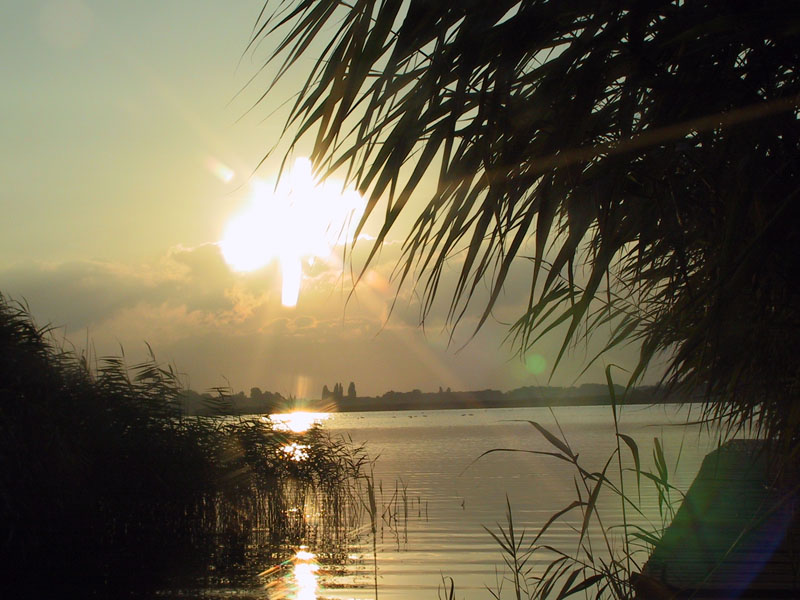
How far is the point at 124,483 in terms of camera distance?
445 inches

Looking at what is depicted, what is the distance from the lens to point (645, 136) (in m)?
2.32

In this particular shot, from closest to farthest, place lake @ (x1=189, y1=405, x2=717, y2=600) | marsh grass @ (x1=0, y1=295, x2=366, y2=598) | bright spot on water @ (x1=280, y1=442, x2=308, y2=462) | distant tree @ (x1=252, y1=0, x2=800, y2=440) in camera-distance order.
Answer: distant tree @ (x1=252, y1=0, x2=800, y2=440) < lake @ (x1=189, y1=405, x2=717, y2=600) < marsh grass @ (x1=0, y1=295, x2=366, y2=598) < bright spot on water @ (x1=280, y1=442, x2=308, y2=462)

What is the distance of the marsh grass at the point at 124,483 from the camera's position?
10.0m

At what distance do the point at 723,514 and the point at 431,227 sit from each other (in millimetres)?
4094

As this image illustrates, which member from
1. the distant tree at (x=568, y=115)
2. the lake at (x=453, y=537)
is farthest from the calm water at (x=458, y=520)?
the distant tree at (x=568, y=115)

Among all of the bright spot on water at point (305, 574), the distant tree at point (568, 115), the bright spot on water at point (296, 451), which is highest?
the distant tree at point (568, 115)

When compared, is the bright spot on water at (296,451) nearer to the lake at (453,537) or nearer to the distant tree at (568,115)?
the lake at (453,537)

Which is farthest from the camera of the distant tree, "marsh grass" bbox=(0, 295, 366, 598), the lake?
"marsh grass" bbox=(0, 295, 366, 598)

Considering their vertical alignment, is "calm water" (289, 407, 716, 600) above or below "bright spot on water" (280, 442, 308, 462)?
below

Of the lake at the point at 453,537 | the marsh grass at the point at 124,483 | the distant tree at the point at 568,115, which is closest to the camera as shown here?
the distant tree at the point at 568,115

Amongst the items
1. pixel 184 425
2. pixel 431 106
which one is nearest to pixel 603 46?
pixel 431 106

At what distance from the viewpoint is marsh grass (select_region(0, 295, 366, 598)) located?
10.0 meters

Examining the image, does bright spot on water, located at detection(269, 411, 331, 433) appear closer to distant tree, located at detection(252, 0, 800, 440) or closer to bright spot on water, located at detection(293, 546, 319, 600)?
bright spot on water, located at detection(293, 546, 319, 600)

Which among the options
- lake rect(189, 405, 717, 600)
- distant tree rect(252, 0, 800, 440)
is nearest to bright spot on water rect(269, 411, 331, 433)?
lake rect(189, 405, 717, 600)
